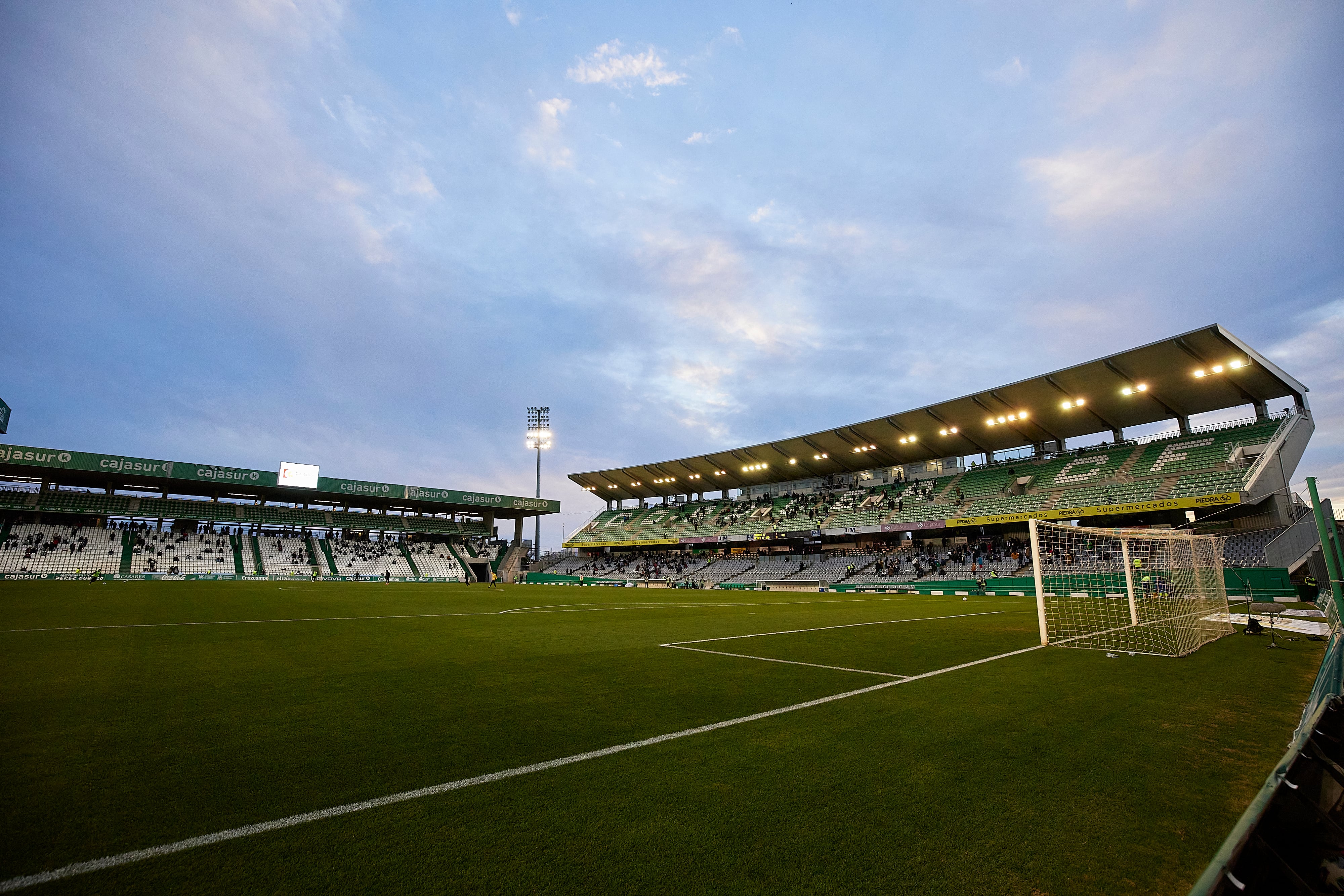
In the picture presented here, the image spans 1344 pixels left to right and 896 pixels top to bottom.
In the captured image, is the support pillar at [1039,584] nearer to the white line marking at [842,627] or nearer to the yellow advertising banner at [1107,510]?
the white line marking at [842,627]

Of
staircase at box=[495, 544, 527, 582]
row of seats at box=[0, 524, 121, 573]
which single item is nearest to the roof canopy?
staircase at box=[495, 544, 527, 582]

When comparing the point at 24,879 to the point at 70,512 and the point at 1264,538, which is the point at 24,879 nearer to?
the point at 1264,538

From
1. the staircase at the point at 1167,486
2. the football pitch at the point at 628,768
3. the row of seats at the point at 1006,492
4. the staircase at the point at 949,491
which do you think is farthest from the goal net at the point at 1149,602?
the staircase at the point at 949,491

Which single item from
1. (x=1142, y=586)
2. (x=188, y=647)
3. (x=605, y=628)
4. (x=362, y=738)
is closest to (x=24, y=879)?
(x=362, y=738)

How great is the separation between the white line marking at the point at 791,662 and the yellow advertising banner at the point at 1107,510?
17.7 meters

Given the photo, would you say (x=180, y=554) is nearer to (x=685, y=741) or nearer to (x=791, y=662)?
(x=791, y=662)

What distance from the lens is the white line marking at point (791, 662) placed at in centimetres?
723

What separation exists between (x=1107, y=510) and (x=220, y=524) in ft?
216

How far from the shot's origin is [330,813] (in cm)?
310

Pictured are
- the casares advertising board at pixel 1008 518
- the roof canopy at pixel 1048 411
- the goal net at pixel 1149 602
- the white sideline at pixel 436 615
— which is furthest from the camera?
the roof canopy at pixel 1048 411

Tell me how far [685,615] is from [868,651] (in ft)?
26.3

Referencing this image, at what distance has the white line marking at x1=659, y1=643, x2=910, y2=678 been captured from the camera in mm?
7230

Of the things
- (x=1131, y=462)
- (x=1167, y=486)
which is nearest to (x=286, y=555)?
(x=1167, y=486)

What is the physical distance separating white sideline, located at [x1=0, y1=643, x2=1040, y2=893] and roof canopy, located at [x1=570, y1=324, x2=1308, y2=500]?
32.3m
